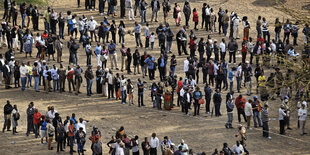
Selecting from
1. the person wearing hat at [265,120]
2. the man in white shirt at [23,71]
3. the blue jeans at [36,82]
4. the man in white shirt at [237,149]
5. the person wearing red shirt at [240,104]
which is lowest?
the man in white shirt at [237,149]

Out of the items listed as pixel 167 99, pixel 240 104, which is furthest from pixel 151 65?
pixel 240 104

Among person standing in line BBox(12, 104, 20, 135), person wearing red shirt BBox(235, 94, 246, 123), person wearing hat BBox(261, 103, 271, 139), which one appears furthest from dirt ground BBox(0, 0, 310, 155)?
person wearing red shirt BBox(235, 94, 246, 123)

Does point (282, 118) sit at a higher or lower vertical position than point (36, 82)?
lower

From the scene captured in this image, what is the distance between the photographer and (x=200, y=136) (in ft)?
103

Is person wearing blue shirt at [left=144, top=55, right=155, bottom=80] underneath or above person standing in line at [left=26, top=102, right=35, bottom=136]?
above

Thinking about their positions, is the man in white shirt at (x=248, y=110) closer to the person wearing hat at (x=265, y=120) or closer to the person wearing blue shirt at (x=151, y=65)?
the person wearing hat at (x=265, y=120)

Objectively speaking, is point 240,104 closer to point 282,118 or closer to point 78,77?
point 282,118

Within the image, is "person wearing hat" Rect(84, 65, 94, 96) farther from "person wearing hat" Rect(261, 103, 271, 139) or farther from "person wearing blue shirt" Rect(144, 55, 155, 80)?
"person wearing hat" Rect(261, 103, 271, 139)

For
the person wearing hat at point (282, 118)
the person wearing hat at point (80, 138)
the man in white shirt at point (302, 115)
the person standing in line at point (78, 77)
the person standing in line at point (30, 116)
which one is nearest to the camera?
the person wearing hat at point (80, 138)

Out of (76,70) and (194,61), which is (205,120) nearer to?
(194,61)

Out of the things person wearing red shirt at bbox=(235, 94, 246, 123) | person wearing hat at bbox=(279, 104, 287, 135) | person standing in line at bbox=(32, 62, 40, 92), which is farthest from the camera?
person standing in line at bbox=(32, 62, 40, 92)

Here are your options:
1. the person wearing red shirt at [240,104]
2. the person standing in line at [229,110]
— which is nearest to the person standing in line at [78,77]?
the person standing in line at [229,110]

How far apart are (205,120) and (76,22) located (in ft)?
41.6

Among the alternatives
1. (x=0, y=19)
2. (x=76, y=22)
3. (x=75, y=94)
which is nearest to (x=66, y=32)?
(x=76, y=22)
